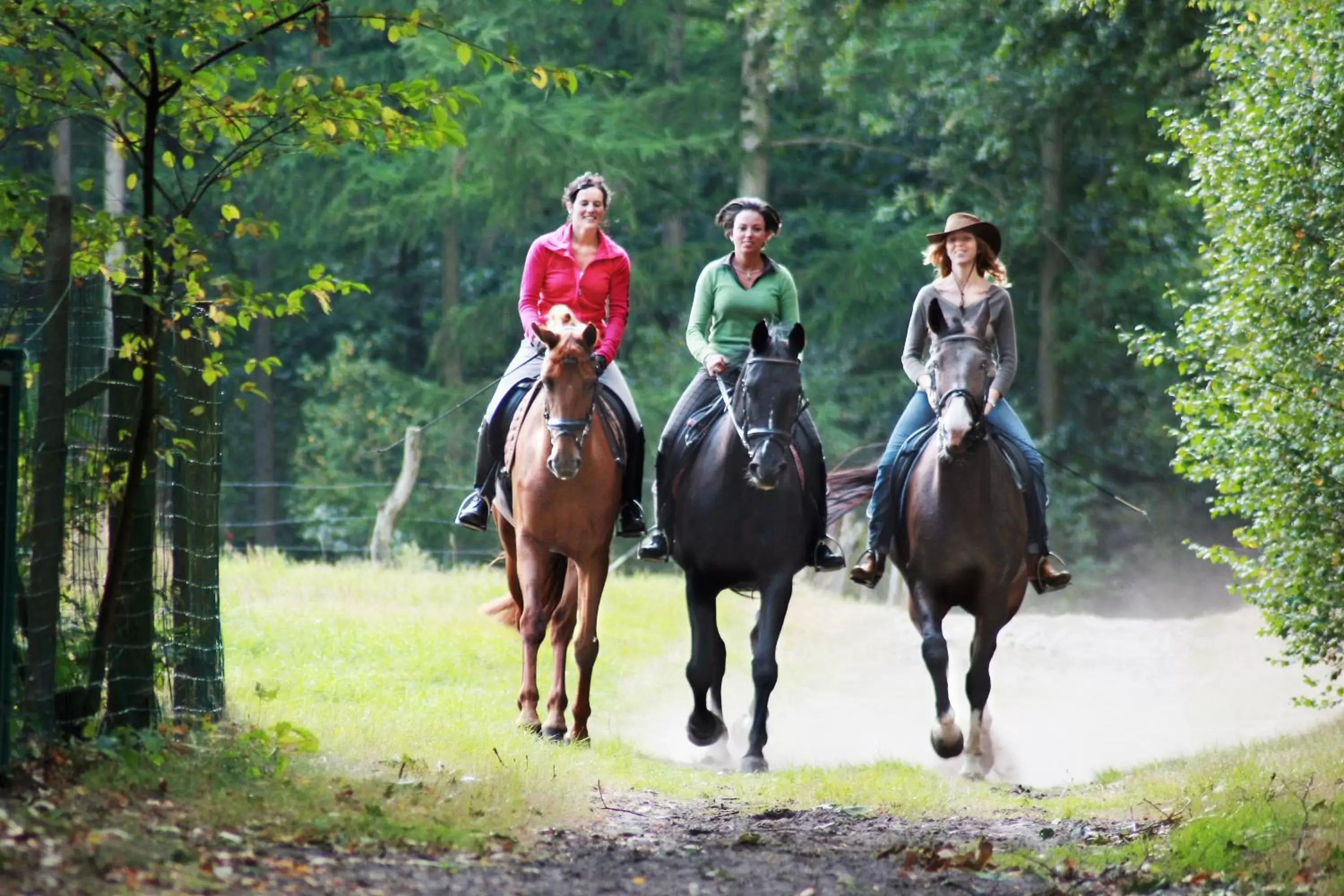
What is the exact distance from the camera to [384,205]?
31.7m

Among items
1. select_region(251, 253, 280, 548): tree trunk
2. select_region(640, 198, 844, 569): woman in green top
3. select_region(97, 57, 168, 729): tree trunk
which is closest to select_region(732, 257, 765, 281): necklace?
select_region(640, 198, 844, 569): woman in green top

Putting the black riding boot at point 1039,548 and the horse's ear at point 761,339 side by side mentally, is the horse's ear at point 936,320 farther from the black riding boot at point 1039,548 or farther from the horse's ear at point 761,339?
the black riding boot at point 1039,548

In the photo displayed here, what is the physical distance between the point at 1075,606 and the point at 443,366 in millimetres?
12760

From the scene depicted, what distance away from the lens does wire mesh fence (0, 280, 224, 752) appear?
23.6 ft

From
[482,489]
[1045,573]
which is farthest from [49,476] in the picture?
[1045,573]

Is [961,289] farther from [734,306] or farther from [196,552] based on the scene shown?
[196,552]

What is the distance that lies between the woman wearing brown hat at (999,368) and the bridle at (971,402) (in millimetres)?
704

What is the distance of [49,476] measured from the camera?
7.21 meters

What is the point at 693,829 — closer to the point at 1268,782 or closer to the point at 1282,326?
the point at 1268,782

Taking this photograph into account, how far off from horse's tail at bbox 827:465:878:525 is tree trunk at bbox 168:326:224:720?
502cm

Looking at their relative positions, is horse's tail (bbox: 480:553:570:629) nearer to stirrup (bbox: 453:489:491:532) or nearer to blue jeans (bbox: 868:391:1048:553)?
stirrup (bbox: 453:489:491:532)

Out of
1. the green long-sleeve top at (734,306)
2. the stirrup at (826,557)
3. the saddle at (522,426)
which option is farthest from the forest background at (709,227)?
the stirrup at (826,557)

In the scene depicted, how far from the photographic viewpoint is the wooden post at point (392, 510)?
21.0m

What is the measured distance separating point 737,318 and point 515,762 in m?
3.80
